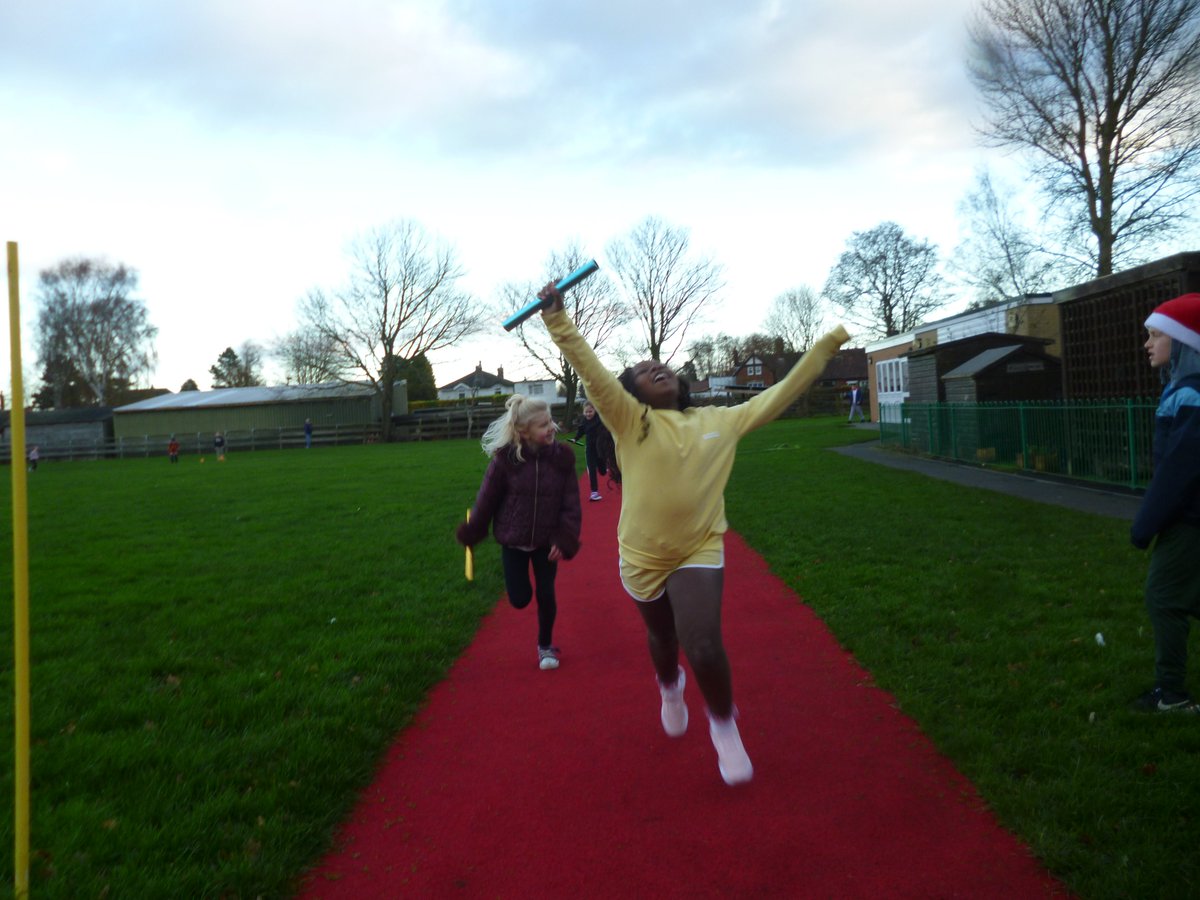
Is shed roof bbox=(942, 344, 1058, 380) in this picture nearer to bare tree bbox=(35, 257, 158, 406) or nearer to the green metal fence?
the green metal fence

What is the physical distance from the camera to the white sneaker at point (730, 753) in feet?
12.3

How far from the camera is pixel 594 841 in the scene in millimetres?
3436

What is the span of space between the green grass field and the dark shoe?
95 millimetres

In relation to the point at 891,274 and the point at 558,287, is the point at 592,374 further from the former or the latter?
the point at 891,274

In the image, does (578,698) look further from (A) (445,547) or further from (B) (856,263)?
(B) (856,263)

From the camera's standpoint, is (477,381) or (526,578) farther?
(477,381)

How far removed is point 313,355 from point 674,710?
49.4m

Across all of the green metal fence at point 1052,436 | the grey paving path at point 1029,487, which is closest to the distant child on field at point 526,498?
the grey paving path at point 1029,487

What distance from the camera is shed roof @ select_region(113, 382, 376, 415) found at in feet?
182

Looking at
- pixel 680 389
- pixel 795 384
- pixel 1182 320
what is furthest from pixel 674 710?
pixel 1182 320

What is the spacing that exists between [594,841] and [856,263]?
199 ft

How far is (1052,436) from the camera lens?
49.9 ft

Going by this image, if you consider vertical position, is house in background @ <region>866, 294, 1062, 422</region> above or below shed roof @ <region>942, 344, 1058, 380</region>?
above

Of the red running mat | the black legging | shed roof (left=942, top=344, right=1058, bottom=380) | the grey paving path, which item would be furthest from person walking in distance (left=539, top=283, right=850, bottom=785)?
shed roof (left=942, top=344, right=1058, bottom=380)
